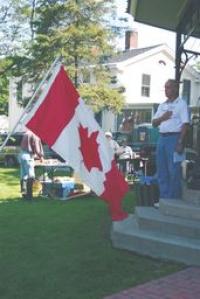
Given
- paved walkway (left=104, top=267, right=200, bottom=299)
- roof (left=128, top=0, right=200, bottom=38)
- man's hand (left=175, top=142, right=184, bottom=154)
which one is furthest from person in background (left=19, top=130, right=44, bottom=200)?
paved walkway (left=104, top=267, right=200, bottom=299)

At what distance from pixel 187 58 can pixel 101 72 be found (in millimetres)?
16128

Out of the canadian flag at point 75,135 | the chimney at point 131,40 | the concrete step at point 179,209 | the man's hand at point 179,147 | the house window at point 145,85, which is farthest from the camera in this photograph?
the chimney at point 131,40

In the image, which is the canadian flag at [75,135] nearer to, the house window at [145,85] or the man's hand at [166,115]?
the man's hand at [166,115]

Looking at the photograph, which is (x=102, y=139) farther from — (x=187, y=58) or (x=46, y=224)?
(x=187, y=58)

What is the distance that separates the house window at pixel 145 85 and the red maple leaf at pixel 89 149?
3052 centimetres

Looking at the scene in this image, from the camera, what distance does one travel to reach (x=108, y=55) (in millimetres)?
26688

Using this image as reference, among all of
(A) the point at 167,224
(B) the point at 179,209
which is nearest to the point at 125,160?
(B) the point at 179,209

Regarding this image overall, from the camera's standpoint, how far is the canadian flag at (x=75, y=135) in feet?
Answer: 20.3

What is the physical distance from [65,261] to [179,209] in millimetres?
1562

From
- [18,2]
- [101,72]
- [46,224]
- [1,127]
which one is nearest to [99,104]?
[101,72]

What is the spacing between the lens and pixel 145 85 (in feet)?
122

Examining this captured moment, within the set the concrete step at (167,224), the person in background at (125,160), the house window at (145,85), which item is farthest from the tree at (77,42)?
the concrete step at (167,224)

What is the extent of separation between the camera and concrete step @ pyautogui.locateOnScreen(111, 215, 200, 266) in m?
6.34

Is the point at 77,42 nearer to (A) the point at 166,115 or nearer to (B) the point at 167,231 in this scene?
(A) the point at 166,115
